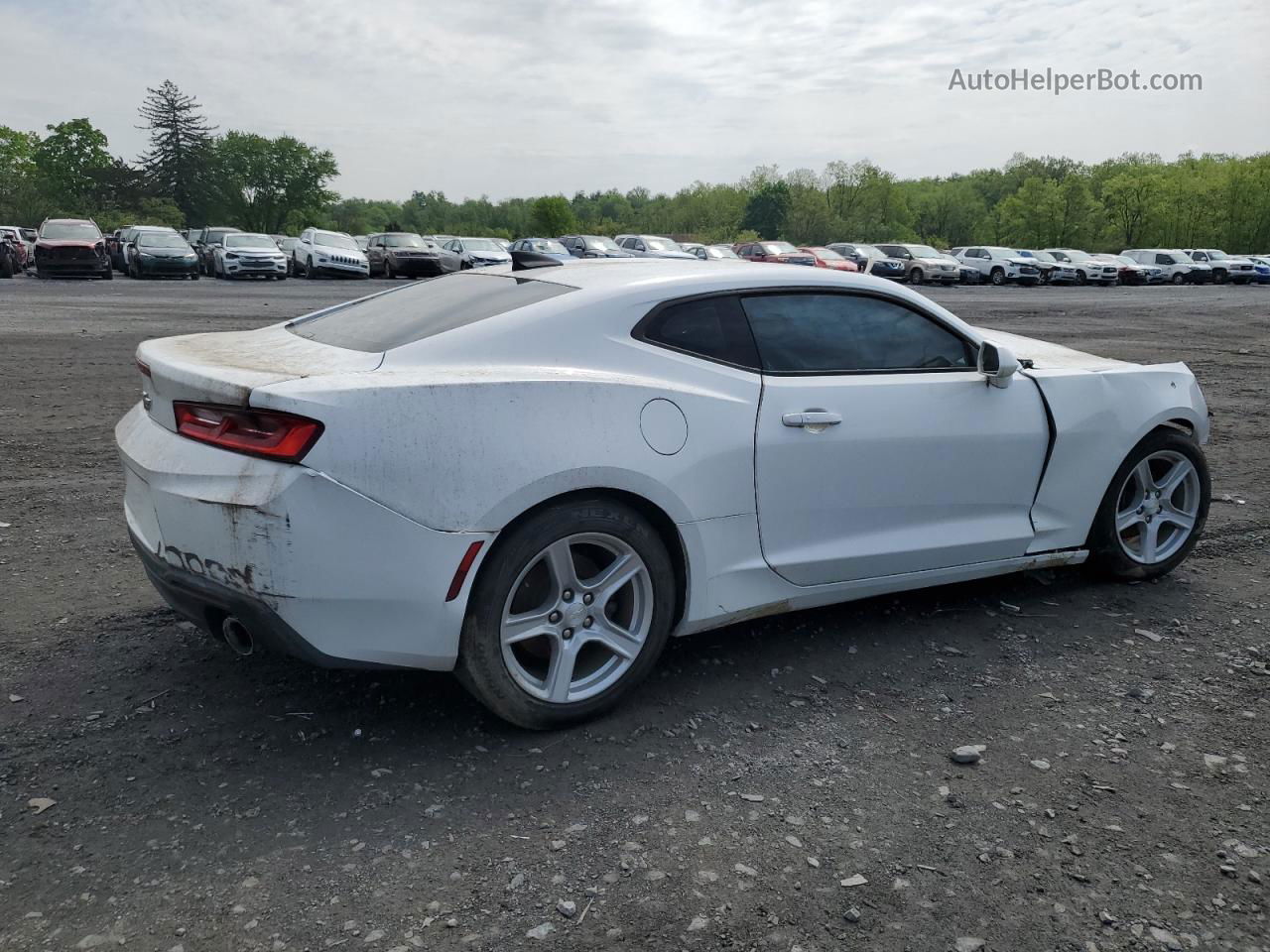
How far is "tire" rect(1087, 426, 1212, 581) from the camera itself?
479cm

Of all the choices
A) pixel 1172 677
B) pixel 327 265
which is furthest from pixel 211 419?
pixel 327 265

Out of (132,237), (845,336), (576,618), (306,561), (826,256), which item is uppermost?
(132,237)

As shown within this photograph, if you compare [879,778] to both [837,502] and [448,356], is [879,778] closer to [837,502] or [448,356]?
[837,502]

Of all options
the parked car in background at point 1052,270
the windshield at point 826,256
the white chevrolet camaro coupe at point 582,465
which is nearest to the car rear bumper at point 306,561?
the white chevrolet camaro coupe at point 582,465

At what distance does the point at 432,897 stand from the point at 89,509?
417cm

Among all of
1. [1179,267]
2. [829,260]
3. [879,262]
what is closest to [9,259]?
[829,260]

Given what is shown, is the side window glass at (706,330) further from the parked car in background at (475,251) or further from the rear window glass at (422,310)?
the parked car in background at (475,251)

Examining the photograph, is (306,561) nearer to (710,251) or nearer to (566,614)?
(566,614)

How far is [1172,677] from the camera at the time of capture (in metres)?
3.93

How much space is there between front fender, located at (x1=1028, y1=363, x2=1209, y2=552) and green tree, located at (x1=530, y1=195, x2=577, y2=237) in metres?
116

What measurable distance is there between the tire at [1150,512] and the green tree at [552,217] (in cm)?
11604

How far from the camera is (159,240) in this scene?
32000mm

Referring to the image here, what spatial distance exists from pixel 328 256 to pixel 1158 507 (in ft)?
103

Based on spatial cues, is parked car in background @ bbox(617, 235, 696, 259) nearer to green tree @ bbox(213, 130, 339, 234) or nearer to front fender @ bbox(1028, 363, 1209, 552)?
front fender @ bbox(1028, 363, 1209, 552)
